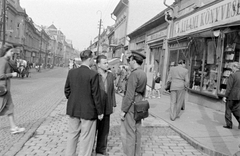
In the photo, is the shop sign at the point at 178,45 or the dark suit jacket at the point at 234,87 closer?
the dark suit jacket at the point at 234,87

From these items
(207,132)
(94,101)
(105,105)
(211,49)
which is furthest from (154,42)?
(94,101)

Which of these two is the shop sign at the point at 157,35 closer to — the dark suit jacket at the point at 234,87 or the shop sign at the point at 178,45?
the shop sign at the point at 178,45

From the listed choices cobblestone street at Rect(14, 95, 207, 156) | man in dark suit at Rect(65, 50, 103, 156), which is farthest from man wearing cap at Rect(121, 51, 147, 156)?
cobblestone street at Rect(14, 95, 207, 156)

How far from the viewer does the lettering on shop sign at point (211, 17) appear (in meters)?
7.95

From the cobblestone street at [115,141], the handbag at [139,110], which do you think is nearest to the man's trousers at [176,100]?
the cobblestone street at [115,141]

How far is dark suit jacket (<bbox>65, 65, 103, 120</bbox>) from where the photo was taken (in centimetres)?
328

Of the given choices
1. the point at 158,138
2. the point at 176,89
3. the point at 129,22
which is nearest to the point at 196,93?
the point at 176,89

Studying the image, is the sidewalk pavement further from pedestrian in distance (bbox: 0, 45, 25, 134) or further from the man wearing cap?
pedestrian in distance (bbox: 0, 45, 25, 134)

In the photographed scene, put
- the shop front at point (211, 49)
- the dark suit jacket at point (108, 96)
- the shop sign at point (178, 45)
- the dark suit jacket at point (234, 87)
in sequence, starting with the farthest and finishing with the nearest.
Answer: the shop sign at point (178, 45) < the shop front at point (211, 49) < the dark suit jacket at point (234, 87) < the dark suit jacket at point (108, 96)

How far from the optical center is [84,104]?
131 inches

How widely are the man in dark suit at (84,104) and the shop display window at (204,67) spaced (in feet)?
23.1

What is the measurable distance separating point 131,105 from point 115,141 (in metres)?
1.58

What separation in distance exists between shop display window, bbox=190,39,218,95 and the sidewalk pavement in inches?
77.2

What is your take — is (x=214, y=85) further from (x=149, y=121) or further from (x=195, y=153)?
(x=195, y=153)
